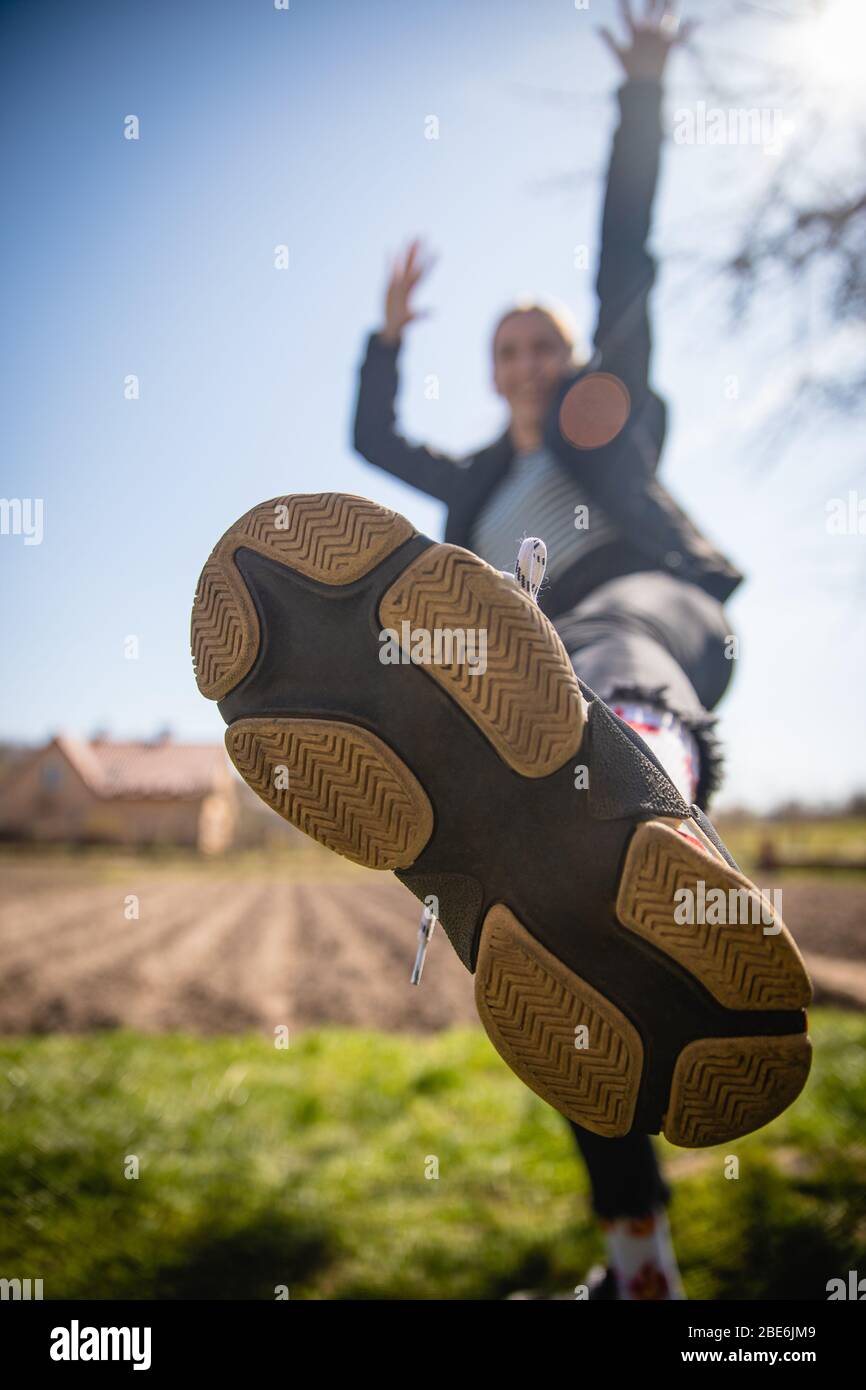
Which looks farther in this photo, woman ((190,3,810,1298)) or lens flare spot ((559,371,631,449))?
lens flare spot ((559,371,631,449))

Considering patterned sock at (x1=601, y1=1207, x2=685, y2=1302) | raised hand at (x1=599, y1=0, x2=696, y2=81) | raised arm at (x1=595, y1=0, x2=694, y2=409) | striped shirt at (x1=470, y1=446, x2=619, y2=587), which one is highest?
raised hand at (x1=599, y1=0, x2=696, y2=81)

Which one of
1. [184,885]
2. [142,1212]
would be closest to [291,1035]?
[142,1212]

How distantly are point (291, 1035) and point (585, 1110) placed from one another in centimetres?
562

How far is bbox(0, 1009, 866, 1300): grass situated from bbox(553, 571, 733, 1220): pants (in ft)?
2.99

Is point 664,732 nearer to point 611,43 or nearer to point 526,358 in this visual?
point 526,358

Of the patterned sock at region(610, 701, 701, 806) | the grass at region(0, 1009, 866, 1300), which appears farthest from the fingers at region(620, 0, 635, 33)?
the grass at region(0, 1009, 866, 1300)

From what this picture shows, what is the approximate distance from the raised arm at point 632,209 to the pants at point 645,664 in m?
0.43

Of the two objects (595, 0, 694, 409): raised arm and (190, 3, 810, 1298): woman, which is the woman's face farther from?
(190, 3, 810, 1298): woman

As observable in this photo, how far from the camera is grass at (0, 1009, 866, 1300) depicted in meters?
2.39

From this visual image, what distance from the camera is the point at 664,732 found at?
1214mm

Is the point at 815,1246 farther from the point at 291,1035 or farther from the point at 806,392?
the point at 291,1035

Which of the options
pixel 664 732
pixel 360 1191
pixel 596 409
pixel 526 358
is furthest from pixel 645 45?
pixel 360 1191

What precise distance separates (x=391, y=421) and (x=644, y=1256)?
1.80 metres

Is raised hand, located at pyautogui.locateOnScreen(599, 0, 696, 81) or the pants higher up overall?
raised hand, located at pyautogui.locateOnScreen(599, 0, 696, 81)
